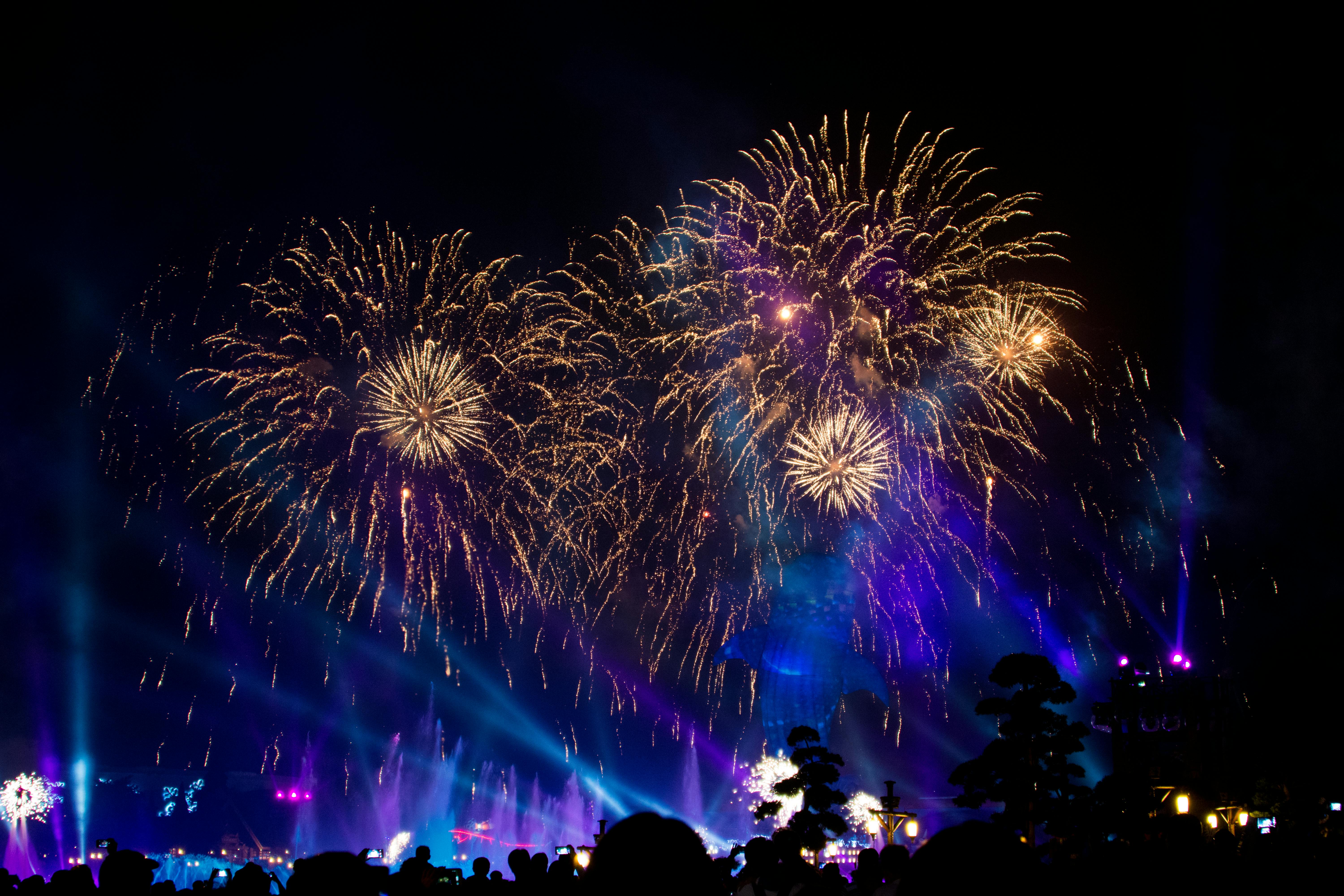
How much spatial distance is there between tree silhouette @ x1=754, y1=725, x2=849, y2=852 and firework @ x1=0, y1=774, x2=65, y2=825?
48.7 meters

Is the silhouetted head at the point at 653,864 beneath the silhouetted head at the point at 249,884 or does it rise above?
beneath

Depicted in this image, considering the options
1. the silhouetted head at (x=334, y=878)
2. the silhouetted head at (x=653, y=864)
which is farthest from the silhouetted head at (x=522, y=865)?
the silhouetted head at (x=653, y=864)

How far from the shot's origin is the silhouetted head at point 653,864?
2.38 metres

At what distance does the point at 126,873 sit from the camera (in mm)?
5680

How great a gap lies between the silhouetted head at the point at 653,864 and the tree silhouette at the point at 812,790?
22433mm

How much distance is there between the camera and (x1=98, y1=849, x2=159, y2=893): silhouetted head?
5633 millimetres

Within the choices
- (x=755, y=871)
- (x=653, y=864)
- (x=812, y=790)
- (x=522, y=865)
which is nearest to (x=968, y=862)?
(x=653, y=864)

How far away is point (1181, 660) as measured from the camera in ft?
117

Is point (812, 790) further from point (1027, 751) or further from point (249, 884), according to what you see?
point (249, 884)

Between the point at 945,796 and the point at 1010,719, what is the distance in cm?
5692

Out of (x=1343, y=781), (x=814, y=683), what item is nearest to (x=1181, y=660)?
(x=1343, y=781)

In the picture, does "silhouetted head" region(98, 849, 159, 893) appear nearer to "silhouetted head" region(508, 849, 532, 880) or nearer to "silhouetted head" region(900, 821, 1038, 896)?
"silhouetted head" region(508, 849, 532, 880)

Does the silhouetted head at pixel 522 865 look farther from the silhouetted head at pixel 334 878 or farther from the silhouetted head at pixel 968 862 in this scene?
the silhouetted head at pixel 968 862

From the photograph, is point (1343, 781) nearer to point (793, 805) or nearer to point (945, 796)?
point (793, 805)
